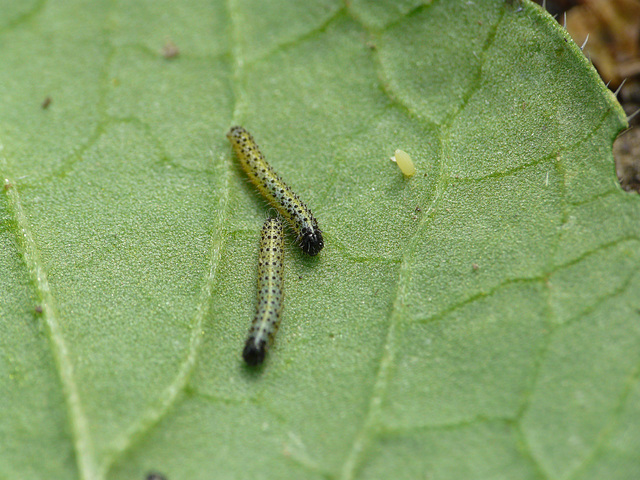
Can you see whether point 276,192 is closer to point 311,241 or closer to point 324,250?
point 311,241

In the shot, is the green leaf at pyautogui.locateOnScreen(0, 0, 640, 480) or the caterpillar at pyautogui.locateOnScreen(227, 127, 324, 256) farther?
the caterpillar at pyautogui.locateOnScreen(227, 127, 324, 256)

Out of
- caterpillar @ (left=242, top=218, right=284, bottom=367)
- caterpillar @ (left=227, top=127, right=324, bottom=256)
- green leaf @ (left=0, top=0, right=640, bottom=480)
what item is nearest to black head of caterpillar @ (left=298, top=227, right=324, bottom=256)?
caterpillar @ (left=227, top=127, right=324, bottom=256)

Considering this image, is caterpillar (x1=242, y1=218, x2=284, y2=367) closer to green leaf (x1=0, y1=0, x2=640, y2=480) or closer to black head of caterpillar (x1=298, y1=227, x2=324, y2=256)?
green leaf (x1=0, y1=0, x2=640, y2=480)

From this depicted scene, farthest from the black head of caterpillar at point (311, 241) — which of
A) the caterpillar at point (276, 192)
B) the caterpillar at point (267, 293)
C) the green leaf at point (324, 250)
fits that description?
the caterpillar at point (267, 293)

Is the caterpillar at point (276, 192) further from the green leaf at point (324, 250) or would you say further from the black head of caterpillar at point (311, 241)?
the green leaf at point (324, 250)

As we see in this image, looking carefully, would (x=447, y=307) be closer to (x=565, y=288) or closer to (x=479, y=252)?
(x=479, y=252)

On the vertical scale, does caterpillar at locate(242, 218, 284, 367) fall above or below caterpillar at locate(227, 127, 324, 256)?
below
